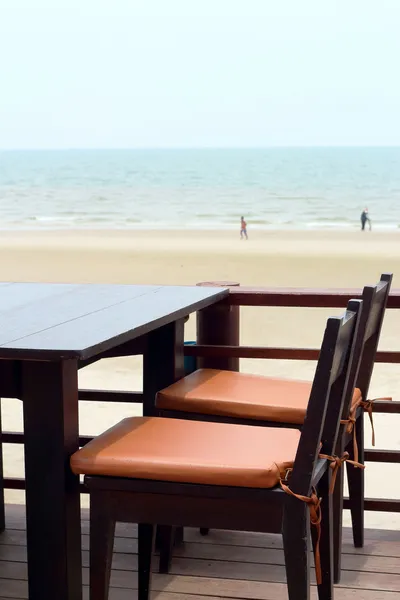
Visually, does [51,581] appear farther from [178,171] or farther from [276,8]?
[276,8]

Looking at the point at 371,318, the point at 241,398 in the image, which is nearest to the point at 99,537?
the point at 241,398

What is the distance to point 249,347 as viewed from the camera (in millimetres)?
3213

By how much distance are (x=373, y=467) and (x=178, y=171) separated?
65445mm

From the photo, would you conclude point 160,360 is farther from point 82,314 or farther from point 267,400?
point 82,314

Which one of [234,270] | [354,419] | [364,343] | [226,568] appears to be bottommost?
[234,270]

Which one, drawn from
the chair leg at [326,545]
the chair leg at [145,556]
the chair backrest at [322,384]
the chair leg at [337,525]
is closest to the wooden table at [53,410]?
the chair leg at [145,556]

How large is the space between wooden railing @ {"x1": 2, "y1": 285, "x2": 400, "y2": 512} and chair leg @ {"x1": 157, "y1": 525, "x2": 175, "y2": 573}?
47cm

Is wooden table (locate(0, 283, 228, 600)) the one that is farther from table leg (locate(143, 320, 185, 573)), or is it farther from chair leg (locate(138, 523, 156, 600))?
table leg (locate(143, 320, 185, 573))

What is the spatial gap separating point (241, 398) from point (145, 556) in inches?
19.9

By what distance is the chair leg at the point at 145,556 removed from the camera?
2410 millimetres

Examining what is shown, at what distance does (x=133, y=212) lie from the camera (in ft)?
133

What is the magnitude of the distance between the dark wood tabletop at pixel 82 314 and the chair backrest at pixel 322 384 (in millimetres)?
430

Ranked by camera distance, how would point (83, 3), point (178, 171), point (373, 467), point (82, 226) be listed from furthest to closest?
point (83, 3) → point (178, 171) → point (82, 226) → point (373, 467)

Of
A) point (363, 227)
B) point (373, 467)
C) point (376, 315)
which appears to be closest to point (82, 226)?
point (363, 227)
